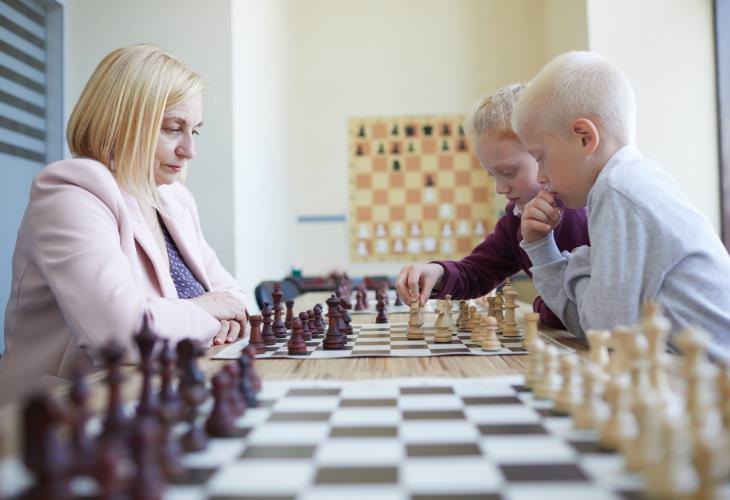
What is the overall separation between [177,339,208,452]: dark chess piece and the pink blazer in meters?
0.40

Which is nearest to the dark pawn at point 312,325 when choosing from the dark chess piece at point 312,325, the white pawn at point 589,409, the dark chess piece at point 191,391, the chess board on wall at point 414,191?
the dark chess piece at point 312,325

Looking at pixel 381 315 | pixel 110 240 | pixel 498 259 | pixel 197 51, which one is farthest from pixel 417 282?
pixel 197 51

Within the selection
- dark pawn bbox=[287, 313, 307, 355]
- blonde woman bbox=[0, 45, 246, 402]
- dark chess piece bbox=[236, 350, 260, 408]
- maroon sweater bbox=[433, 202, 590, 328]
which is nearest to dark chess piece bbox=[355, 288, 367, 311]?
maroon sweater bbox=[433, 202, 590, 328]

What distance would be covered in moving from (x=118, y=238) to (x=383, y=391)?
0.83m

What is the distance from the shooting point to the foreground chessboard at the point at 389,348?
1281 mm

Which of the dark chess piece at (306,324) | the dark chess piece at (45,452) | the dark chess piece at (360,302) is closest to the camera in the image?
the dark chess piece at (45,452)

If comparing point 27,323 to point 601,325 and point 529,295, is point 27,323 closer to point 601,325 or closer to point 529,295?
point 601,325

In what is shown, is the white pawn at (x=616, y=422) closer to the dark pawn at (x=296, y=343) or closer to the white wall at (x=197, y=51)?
the dark pawn at (x=296, y=343)

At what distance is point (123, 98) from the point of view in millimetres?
1619

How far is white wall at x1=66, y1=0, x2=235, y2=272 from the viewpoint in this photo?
332 cm

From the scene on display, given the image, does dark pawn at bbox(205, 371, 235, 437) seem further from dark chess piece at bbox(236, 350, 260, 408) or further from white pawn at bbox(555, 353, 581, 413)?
white pawn at bbox(555, 353, 581, 413)

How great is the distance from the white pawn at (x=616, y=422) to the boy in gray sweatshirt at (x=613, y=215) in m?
0.56

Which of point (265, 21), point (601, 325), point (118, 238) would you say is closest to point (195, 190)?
point (265, 21)

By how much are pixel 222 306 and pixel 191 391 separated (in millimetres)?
777
